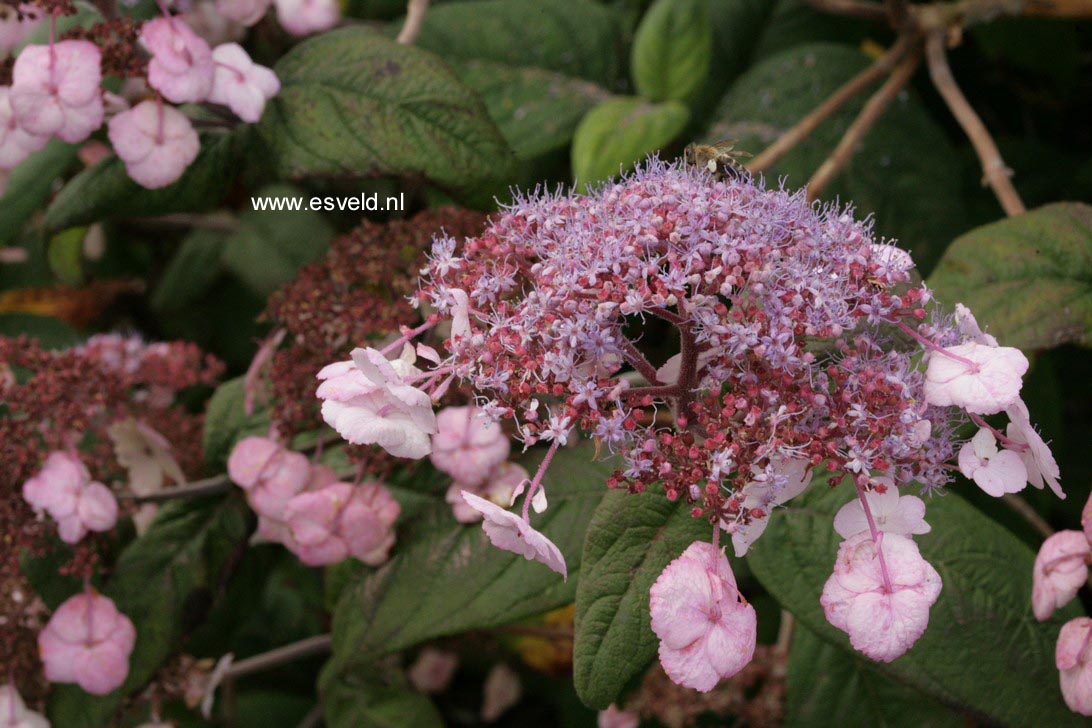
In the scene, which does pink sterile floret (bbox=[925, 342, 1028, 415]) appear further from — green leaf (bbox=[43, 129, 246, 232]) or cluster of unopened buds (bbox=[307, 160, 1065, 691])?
green leaf (bbox=[43, 129, 246, 232])

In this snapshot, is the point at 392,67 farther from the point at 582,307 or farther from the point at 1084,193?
the point at 1084,193

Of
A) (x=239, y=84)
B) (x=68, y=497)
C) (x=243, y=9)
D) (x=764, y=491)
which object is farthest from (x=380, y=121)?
(x=764, y=491)

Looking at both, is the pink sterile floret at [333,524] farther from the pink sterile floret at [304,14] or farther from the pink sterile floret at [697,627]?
the pink sterile floret at [304,14]

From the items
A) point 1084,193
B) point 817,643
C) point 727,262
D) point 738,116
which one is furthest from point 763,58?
point 727,262

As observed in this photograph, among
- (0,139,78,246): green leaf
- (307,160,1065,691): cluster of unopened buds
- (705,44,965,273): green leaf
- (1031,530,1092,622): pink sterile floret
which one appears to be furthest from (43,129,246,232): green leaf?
(1031,530,1092,622): pink sterile floret

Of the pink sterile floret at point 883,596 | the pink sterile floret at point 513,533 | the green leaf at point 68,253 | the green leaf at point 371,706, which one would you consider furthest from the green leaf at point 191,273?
the pink sterile floret at point 883,596

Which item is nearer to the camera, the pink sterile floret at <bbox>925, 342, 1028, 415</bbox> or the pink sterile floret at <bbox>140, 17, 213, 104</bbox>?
the pink sterile floret at <bbox>925, 342, 1028, 415</bbox>

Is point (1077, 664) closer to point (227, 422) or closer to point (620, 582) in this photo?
point (620, 582)
